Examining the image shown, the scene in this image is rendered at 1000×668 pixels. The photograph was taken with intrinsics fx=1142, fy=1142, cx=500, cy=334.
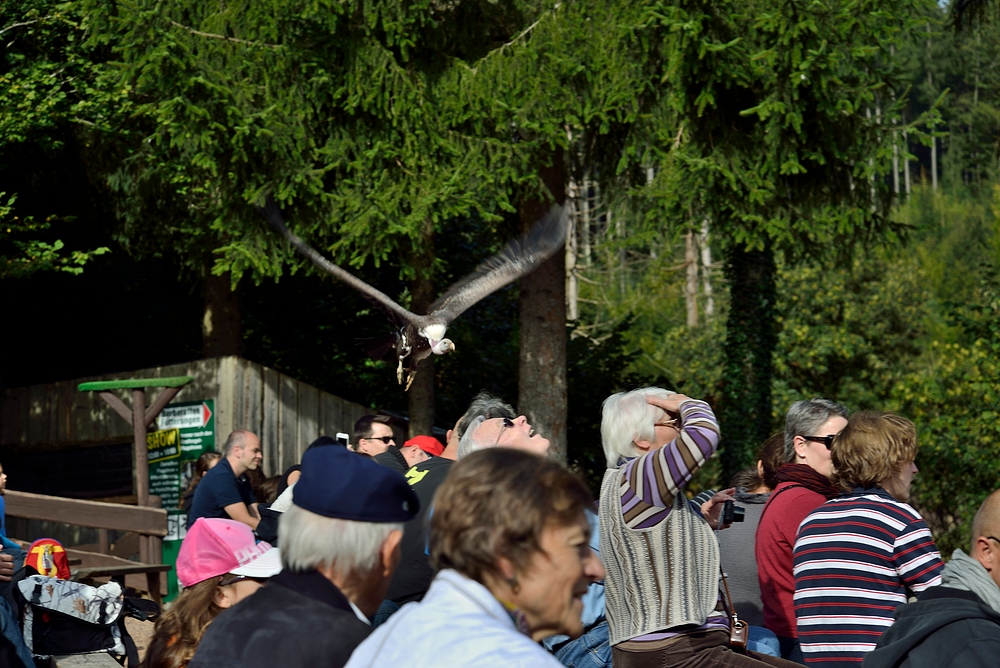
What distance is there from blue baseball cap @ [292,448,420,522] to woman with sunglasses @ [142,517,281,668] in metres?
1.18

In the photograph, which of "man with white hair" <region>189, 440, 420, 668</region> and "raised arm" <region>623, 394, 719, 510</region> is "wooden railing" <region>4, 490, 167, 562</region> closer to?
"raised arm" <region>623, 394, 719, 510</region>

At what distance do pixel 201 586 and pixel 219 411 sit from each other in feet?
30.6

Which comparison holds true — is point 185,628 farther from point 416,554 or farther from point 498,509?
point 498,509

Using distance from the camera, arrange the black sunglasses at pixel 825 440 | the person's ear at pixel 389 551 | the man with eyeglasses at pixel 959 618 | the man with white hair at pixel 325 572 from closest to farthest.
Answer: the man with white hair at pixel 325 572, the person's ear at pixel 389 551, the man with eyeglasses at pixel 959 618, the black sunglasses at pixel 825 440

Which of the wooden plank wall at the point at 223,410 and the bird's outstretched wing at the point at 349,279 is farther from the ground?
the bird's outstretched wing at the point at 349,279

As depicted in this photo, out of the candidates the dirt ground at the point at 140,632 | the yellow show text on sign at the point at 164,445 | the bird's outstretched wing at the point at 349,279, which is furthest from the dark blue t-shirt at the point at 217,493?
the yellow show text on sign at the point at 164,445

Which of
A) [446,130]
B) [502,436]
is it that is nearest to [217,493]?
[502,436]

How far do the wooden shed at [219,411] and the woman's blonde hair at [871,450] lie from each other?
9797mm

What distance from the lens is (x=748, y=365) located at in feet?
54.1

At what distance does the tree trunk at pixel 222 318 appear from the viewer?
1565cm

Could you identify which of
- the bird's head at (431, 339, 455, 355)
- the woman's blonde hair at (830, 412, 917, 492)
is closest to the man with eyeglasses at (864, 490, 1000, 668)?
the woman's blonde hair at (830, 412, 917, 492)

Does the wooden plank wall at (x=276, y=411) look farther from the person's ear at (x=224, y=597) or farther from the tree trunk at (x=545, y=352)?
the person's ear at (x=224, y=597)

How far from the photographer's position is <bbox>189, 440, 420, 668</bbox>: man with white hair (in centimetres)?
234

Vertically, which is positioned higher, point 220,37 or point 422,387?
point 220,37
